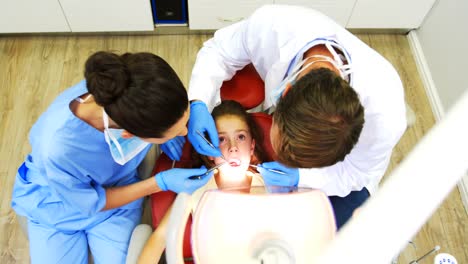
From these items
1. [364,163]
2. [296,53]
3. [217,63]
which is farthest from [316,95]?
[217,63]

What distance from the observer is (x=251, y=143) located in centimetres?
163

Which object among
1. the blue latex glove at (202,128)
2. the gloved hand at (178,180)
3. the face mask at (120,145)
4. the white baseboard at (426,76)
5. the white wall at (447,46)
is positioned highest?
the face mask at (120,145)

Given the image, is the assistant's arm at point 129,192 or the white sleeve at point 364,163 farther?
the assistant's arm at point 129,192

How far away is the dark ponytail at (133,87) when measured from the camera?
99 cm

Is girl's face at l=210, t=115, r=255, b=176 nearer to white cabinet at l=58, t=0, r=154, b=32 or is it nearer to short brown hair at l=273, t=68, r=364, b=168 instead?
short brown hair at l=273, t=68, r=364, b=168

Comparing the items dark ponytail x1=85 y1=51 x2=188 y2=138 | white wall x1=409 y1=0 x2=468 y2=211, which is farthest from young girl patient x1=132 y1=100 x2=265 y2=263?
white wall x1=409 y1=0 x2=468 y2=211

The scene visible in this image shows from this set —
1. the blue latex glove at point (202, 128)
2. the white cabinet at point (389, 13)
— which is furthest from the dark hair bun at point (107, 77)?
the white cabinet at point (389, 13)

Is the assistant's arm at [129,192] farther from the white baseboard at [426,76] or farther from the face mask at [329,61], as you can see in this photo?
the white baseboard at [426,76]

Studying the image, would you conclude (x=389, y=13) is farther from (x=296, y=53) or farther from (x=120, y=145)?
(x=120, y=145)

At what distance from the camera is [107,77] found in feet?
3.20

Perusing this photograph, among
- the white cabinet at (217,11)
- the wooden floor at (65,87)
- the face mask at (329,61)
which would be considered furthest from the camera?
the white cabinet at (217,11)

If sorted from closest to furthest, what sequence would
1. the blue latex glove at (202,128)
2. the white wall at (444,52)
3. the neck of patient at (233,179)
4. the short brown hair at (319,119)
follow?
the short brown hair at (319,119) < the neck of patient at (233,179) < the blue latex glove at (202,128) < the white wall at (444,52)

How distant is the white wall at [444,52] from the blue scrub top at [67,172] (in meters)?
1.89

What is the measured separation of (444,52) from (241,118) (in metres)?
1.58
